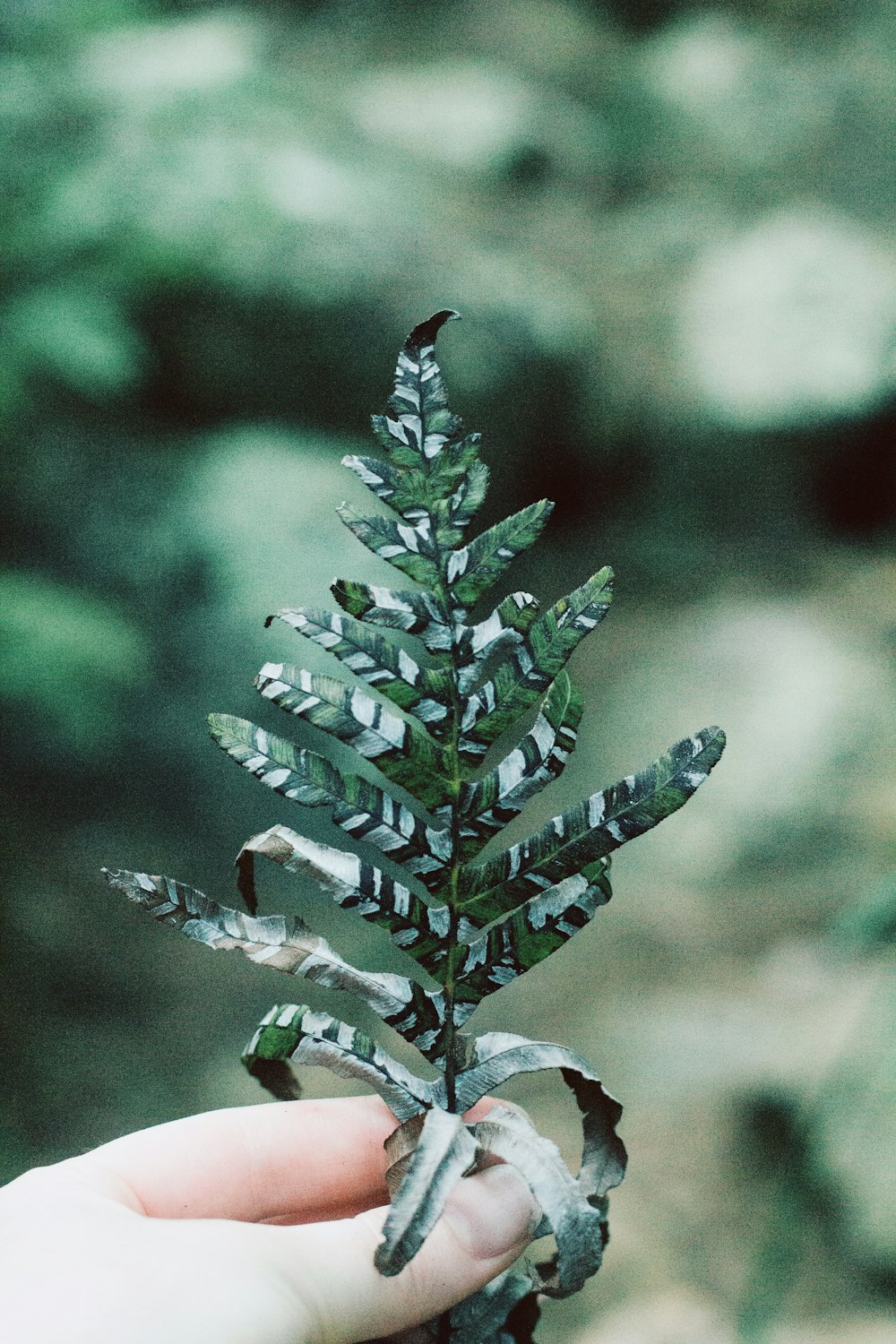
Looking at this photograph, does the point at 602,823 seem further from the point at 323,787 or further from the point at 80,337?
the point at 80,337

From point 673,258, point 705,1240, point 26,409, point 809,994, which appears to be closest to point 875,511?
point 673,258

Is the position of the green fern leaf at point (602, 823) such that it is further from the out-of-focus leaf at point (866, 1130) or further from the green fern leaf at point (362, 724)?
the out-of-focus leaf at point (866, 1130)

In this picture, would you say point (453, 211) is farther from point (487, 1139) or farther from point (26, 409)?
point (487, 1139)

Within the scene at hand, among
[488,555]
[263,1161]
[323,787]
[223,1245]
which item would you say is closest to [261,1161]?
[263,1161]

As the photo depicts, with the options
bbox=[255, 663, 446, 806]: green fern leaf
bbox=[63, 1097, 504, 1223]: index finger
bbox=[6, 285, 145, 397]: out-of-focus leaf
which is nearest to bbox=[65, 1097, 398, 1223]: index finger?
bbox=[63, 1097, 504, 1223]: index finger

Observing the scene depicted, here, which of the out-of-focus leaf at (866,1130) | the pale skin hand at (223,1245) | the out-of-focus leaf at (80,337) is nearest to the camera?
the pale skin hand at (223,1245)

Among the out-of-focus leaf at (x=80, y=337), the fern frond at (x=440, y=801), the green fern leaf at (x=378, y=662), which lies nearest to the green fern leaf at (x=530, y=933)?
the fern frond at (x=440, y=801)
